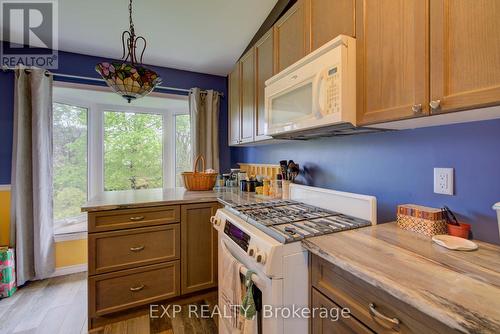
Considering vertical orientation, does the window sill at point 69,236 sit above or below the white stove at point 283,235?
below

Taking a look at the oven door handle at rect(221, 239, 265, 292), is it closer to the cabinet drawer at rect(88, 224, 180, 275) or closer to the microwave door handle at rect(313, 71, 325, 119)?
the cabinet drawer at rect(88, 224, 180, 275)

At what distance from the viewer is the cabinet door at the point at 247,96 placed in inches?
85.4

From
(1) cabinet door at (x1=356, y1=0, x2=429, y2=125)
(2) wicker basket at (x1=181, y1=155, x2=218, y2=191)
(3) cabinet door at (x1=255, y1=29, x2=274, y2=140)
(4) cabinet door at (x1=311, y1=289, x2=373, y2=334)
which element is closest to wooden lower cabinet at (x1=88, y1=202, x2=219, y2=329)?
(2) wicker basket at (x1=181, y1=155, x2=218, y2=191)

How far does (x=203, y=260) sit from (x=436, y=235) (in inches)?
63.3

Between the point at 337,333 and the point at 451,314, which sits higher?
the point at 451,314

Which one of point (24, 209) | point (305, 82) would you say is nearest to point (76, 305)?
point (24, 209)

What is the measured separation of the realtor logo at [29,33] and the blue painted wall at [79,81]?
121 mm

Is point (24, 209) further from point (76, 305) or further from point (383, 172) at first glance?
point (383, 172)

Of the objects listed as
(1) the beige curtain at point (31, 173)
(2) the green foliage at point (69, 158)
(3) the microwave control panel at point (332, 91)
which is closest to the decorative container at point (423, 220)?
(3) the microwave control panel at point (332, 91)

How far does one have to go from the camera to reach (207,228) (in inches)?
77.0

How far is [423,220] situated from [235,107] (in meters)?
2.07

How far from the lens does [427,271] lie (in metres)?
0.66

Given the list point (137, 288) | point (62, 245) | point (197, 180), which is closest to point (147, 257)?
point (137, 288)

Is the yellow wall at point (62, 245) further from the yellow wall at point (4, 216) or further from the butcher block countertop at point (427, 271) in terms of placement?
the butcher block countertop at point (427, 271)
